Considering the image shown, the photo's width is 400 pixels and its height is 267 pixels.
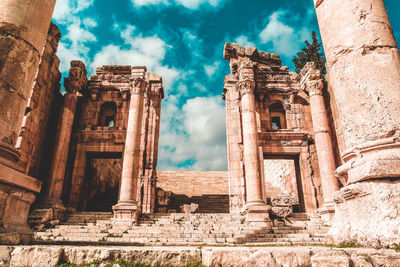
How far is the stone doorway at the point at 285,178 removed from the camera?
15.4 metres

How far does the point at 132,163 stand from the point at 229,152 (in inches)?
202

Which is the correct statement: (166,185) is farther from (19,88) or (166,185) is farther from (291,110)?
(19,88)

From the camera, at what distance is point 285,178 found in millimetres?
18734

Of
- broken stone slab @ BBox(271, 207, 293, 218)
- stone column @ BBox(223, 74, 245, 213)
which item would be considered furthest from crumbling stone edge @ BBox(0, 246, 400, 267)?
stone column @ BBox(223, 74, 245, 213)

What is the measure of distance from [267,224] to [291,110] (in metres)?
7.54

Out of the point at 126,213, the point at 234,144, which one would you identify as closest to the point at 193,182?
the point at 234,144

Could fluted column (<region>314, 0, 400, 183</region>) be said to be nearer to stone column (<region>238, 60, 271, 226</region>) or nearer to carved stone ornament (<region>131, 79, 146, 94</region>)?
stone column (<region>238, 60, 271, 226</region>)

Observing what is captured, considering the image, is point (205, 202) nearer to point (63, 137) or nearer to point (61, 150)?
point (61, 150)

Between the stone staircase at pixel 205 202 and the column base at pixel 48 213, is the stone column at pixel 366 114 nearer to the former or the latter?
the column base at pixel 48 213

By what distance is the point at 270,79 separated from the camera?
16547 mm

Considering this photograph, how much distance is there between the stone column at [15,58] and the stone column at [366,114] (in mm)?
5323

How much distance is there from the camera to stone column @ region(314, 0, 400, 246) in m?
3.64

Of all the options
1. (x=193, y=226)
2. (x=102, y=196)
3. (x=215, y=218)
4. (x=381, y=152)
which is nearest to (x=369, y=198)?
(x=381, y=152)

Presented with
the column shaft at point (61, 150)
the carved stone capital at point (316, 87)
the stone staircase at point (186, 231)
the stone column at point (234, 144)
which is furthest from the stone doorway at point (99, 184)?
the carved stone capital at point (316, 87)
